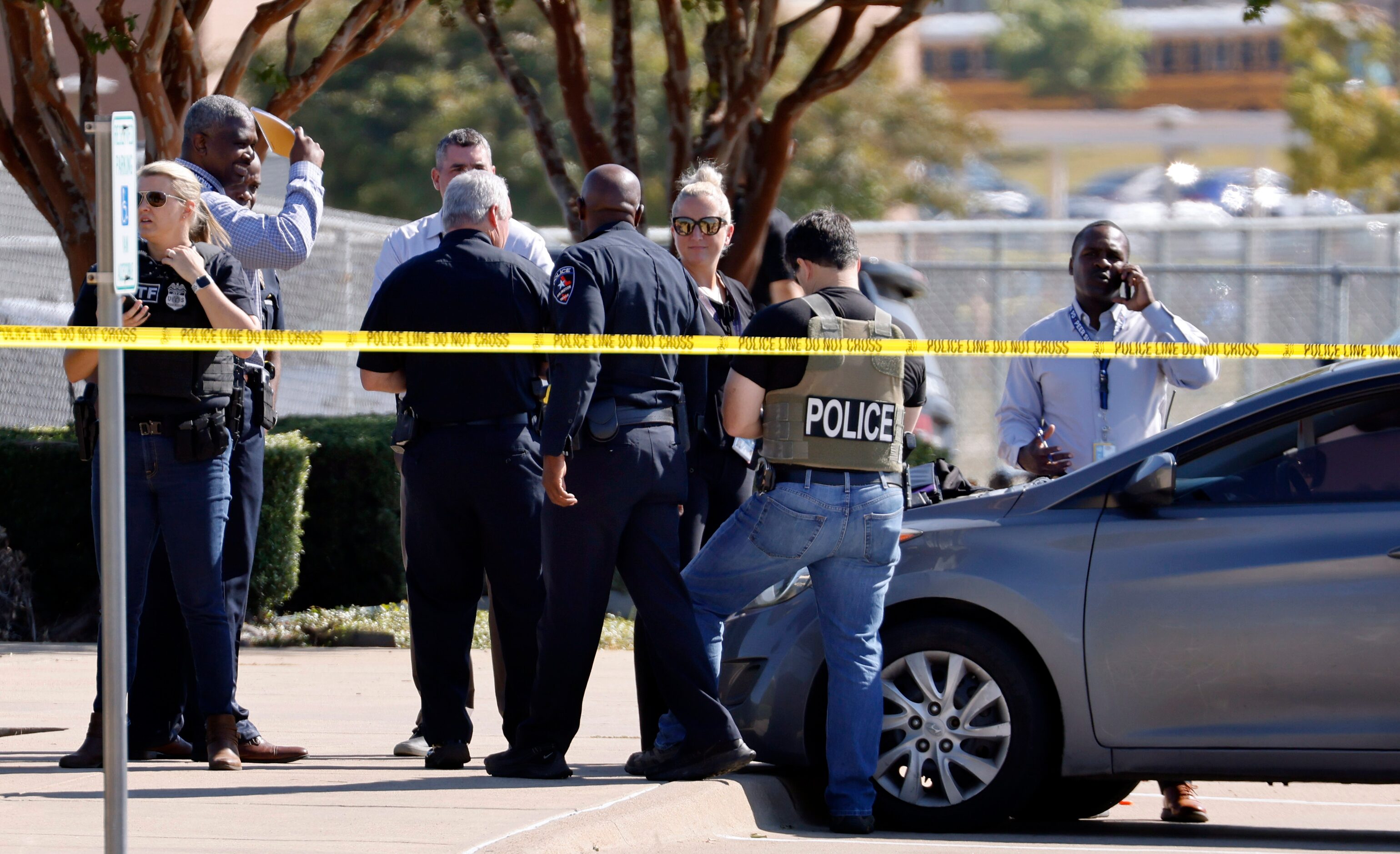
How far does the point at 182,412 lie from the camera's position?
588 centimetres

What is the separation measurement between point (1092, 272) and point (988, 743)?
217 centimetres

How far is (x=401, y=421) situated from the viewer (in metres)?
6.11

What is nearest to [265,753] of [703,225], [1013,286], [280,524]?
[703,225]

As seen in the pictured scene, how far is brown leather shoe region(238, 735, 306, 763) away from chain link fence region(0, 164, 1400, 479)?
7.02 meters

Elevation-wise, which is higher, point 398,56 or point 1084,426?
point 398,56

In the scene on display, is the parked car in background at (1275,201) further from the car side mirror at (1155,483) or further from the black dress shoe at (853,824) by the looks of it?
the black dress shoe at (853,824)

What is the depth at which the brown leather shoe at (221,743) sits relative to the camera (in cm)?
618

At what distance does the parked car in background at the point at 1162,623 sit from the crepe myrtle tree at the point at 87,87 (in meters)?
4.78

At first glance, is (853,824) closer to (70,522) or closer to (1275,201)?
(70,522)

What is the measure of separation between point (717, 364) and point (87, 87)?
4.65 metres

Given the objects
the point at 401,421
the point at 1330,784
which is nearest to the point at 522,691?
the point at 401,421

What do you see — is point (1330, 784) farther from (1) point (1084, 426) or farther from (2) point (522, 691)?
(2) point (522, 691)

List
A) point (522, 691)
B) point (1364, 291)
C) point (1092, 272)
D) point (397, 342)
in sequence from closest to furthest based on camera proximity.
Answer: point (397, 342) → point (522, 691) → point (1092, 272) → point (1364, 291)

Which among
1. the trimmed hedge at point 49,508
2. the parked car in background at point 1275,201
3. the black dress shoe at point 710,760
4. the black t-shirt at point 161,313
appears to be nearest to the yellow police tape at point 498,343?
the black t-shirt at point 161,313
